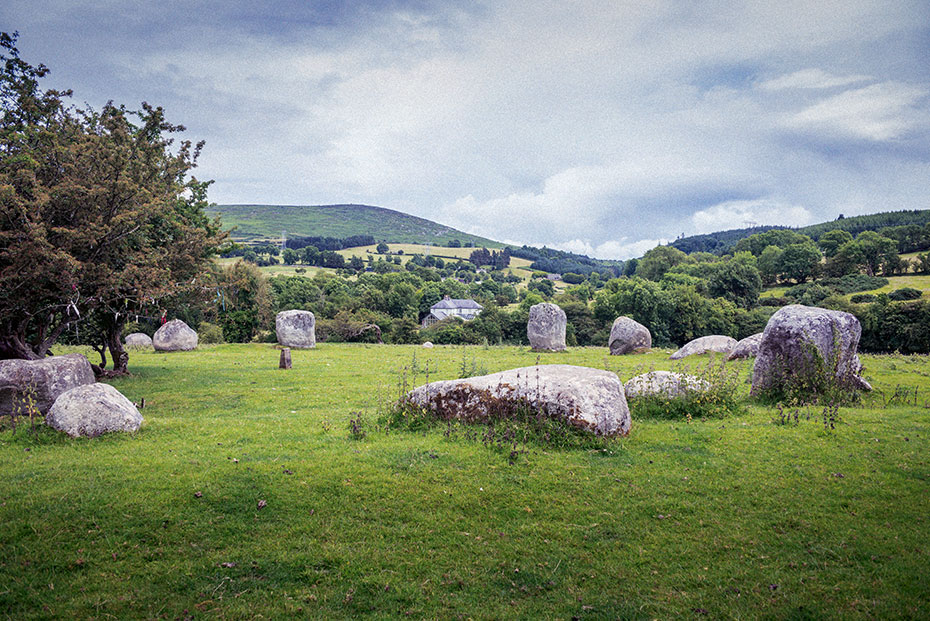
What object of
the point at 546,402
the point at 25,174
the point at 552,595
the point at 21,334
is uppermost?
the point at 25,174

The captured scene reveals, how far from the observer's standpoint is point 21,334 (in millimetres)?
16297

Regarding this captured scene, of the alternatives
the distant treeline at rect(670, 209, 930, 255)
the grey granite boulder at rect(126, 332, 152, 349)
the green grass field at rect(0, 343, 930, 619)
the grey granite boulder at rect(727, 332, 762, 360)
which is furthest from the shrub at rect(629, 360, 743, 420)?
the distant treeline at rect(670, 209, 930, 255)

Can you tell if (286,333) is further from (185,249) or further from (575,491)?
(575,491)

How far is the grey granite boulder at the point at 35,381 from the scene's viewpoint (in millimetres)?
12521

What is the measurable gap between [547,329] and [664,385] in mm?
21141

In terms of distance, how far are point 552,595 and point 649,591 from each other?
3.74 feet

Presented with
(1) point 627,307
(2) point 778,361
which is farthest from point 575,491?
(1) point 627,307

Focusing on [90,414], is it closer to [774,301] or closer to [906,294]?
[906,294]

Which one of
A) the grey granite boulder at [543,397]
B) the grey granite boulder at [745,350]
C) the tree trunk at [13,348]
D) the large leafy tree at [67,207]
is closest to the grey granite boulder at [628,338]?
the grey granite boulder at [745,350]

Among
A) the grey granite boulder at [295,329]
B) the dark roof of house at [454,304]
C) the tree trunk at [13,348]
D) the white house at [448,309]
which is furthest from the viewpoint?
the dark roof of house at [454,304]

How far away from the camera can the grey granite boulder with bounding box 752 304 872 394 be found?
1364 cm

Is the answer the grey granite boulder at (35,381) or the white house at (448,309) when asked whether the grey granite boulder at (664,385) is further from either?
the white house at (448,309)

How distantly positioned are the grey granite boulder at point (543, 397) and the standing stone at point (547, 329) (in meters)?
22.3

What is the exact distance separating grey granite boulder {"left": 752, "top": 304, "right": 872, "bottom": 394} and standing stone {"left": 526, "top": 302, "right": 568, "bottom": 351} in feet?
65.2
